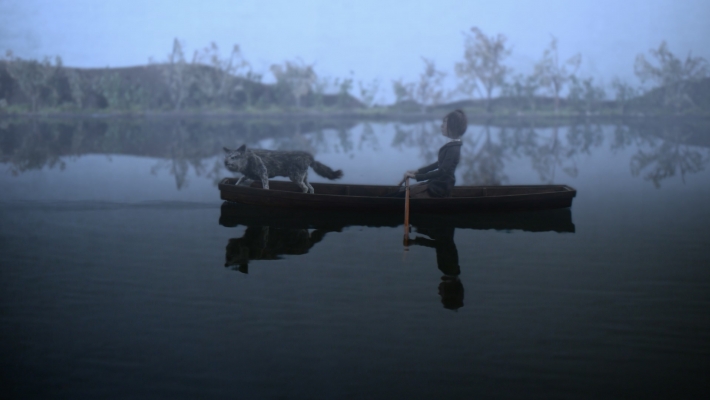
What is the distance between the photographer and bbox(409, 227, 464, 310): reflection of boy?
5.01 metres

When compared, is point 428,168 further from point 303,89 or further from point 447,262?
point 303,89

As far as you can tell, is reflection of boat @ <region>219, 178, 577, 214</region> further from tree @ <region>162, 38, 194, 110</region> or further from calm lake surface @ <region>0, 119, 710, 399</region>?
tree @ <region>162, 38, 194, 110</region>

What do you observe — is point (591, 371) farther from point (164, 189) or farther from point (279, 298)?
point (164, 189)

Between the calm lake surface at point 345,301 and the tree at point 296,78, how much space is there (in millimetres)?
33675

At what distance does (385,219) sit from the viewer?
322 inches

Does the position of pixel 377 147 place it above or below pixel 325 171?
above

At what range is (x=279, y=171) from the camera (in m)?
8.70

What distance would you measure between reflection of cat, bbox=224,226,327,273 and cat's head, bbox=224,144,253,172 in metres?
0.90

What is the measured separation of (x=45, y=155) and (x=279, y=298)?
484 inches

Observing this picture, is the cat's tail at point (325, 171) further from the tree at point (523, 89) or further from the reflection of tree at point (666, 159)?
the tree at point (523, 89)

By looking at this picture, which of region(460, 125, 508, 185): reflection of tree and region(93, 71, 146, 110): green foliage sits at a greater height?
region(93, 71, 146, 110): green foliage

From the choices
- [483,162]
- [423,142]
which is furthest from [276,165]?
[423,142]

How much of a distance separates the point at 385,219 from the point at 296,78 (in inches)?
1443

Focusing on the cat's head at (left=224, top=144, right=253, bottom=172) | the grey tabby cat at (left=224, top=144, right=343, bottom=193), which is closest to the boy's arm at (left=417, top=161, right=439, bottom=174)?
the grey tabby cat at (left=224, top=144, right=343, bottom=193)
